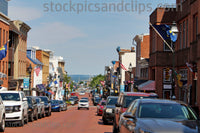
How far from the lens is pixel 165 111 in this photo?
968 centimetres

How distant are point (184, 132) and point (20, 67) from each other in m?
53.2

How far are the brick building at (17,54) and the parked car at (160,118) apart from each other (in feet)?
142

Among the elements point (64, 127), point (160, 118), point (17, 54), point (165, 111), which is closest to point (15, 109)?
point (64, 127)

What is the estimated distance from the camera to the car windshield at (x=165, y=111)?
31.2 feet

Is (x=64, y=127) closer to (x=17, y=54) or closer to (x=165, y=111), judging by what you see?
(x=165, y=111)

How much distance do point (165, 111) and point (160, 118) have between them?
0.44 m

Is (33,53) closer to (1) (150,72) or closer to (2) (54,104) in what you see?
(2) (54,104)

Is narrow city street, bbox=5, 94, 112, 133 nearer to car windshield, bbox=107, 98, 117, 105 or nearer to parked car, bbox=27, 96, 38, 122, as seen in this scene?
parked car, bbox=27, 96, 38, 122

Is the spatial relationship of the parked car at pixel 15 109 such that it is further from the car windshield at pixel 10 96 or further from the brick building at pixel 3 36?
the brick building at pixel 3 36

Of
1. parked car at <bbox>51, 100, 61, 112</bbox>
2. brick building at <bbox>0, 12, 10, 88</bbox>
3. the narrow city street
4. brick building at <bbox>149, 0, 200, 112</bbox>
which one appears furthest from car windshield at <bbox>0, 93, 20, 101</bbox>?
brick building at <bbox>0, 12, 10, 88</bbox>

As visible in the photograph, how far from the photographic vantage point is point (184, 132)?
7.76 metres

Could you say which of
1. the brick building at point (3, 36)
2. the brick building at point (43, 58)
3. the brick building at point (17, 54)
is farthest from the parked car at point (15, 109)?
the brick building at point (43, 58)

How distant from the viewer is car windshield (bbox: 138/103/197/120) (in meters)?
9.52

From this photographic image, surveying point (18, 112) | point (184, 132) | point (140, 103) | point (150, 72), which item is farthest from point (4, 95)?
point (150, 72)
